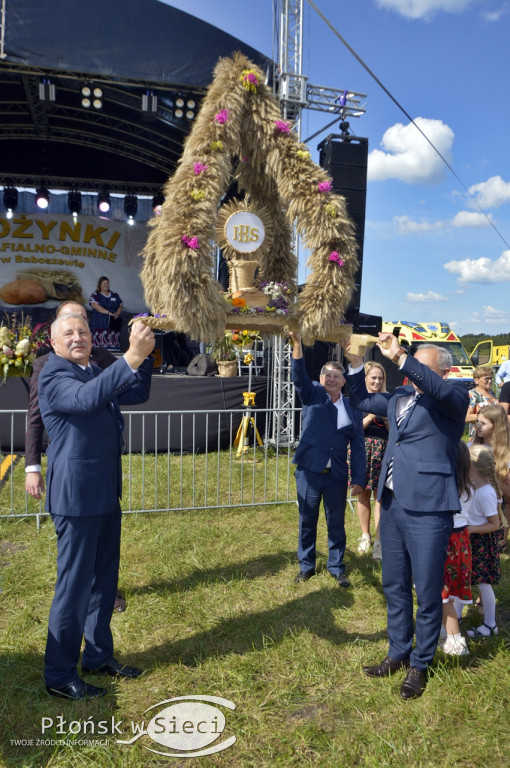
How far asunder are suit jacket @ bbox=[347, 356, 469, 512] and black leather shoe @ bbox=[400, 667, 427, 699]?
900 mm

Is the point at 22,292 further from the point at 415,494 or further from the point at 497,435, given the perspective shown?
the point at 415,494

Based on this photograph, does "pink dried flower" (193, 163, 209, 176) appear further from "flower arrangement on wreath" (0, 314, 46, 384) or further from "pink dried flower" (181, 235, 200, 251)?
"flower arrangement on wreath" (0, 314, 46, 384)

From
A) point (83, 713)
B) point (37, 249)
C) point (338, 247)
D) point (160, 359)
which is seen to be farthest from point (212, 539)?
point (37, 249)

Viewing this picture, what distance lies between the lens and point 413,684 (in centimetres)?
285

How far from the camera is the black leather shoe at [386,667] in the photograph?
9.94 ft

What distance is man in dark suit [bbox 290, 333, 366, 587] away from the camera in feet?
13.9

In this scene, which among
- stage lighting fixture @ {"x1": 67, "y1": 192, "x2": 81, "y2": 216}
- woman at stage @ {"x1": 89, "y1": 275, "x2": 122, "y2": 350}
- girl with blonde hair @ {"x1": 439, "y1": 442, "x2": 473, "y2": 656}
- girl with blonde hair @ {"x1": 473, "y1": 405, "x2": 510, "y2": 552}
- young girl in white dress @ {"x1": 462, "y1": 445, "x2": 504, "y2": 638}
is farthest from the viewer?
stage lighting fixture @ {"x1": 67, "y1": 192, "x2": 81, "y2": 216}

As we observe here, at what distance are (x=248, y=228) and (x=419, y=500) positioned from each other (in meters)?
1.71

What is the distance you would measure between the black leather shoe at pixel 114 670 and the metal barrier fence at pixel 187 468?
90.6 inches

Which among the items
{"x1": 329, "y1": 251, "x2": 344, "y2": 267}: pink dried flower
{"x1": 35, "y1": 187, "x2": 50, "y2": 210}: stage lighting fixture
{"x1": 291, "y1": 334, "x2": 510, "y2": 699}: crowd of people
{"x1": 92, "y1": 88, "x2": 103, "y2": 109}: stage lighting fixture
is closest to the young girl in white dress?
{"x1": 291, "y1": 334, "x2": 510, "y2": 699}: crowd of people

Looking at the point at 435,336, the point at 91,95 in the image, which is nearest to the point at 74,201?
the point at 91,95

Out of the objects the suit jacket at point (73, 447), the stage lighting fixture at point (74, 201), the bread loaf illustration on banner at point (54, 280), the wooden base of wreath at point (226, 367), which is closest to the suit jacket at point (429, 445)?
the suit jacket at point (73, 447)

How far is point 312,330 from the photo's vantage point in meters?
2.79

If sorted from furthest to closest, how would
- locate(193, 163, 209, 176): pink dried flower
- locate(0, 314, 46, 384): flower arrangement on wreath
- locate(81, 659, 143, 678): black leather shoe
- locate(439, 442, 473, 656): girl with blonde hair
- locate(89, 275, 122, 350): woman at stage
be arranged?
locate(89, 275, 122, 350): woman at stage, locate(0, 314, 46, 384): flower arrangement on wreath, locate(439, 442, 473, 656): girl with blonde hair, locate(81, 659, 143, 678): black leather shoe, locate(193, 163, 209, 176): pink dried flower
